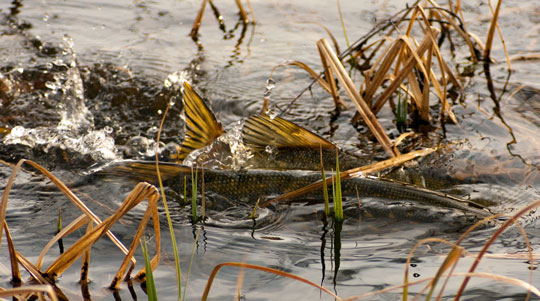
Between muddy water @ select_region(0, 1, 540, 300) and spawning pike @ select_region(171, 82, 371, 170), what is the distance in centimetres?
37

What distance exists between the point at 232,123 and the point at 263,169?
1453mm

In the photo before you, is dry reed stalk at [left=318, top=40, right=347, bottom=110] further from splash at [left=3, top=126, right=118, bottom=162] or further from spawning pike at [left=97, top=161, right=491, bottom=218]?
splash at [left=3, top=126, right=118, bottom=162]

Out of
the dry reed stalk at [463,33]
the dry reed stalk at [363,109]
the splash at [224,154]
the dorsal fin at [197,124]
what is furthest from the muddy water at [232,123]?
the dorsal fin at [197,124]

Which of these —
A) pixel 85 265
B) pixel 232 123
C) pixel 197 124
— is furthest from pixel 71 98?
pixel 85 265

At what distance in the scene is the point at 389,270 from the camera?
8.20ft

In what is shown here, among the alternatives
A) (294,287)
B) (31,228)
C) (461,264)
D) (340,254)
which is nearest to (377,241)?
(340,254)

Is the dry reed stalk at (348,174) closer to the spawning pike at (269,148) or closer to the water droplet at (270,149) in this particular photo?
the spawning pike at (269,148)

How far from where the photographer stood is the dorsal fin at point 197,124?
361cm

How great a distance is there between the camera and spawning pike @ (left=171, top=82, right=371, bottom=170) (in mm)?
3416

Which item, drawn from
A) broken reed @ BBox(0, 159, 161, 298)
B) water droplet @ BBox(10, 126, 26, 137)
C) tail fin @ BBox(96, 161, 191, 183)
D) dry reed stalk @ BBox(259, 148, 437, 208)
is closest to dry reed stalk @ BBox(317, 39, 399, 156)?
dry reed stalk @ BBox(259, 148, 437, 208)

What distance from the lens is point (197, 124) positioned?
145 inches

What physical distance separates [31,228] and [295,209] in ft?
4.27

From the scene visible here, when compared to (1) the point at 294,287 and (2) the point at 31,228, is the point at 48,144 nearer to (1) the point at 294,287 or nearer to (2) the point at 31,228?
(2) the point at 31,228

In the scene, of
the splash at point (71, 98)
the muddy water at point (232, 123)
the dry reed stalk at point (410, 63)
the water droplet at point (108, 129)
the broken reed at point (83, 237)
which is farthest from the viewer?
the splash at point (71, 98)
